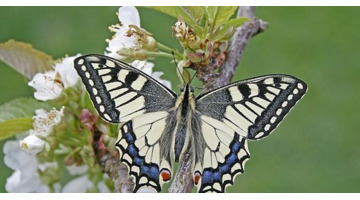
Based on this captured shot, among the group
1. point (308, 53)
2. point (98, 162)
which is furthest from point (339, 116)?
point (98, 162)

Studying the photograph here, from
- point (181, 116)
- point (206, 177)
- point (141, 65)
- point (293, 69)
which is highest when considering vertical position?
point (293, 69)

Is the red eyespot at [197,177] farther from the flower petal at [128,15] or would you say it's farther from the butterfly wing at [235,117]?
the flower petal at [128,15]

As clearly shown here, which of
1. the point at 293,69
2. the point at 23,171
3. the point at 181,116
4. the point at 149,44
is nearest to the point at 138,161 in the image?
the point at 181,116

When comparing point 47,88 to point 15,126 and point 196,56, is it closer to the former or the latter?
point 15,126

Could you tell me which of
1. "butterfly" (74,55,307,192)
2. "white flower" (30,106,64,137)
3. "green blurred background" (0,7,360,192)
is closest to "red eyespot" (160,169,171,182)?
"butterfly" (74,55,307,192)

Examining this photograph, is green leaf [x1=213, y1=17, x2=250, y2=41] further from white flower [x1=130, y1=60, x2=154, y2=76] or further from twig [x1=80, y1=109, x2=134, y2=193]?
twig [x1=80, y1=109, x2=134, y2=193]

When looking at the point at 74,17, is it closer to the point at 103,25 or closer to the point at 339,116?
the point at 103,25

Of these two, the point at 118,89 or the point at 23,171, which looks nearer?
the point at 118,89
